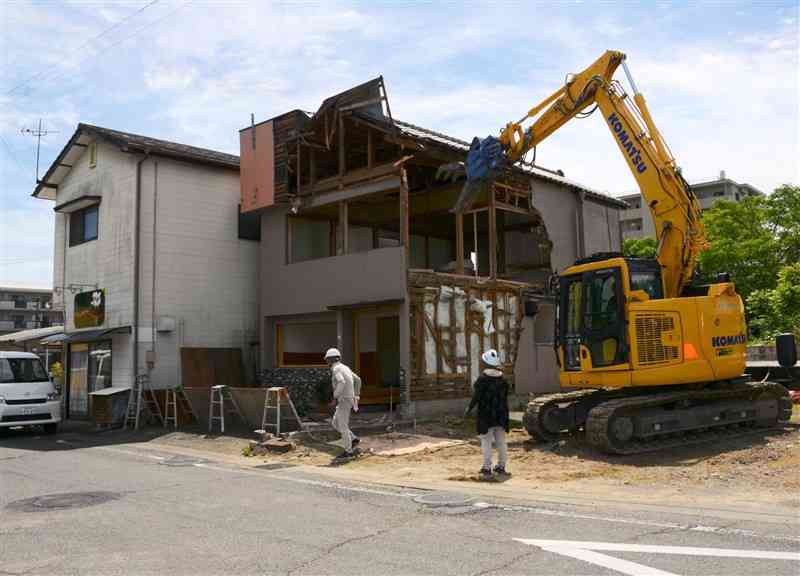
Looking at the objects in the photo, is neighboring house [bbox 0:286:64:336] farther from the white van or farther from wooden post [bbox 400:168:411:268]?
wooden post [bbox 400:168:411:268]

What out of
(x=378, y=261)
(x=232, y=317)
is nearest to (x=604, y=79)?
(x=378, y=261)

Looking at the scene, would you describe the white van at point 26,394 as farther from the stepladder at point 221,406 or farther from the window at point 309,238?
the window at point 309,238

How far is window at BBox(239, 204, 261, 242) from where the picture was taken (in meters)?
21.9

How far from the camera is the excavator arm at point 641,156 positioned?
41.1 feet

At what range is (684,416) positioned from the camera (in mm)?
11938

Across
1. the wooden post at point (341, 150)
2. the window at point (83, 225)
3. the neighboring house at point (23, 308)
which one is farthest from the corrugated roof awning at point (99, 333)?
the neighboring house at point (23, 308)

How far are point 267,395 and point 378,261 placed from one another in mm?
4600

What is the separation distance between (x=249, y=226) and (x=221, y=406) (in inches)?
301

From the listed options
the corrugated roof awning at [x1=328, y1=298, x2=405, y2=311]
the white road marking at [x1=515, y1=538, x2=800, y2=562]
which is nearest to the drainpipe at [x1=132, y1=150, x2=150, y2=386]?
the corrugated roof awning at [x1=328, y1=298, x2=405, y2=311]

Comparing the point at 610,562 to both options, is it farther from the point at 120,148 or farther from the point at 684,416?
the point at 120,148

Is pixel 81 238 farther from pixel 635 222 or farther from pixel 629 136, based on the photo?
pixel 635 222

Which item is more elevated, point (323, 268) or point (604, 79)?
point (604, 79)

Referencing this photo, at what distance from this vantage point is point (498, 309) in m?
18.8

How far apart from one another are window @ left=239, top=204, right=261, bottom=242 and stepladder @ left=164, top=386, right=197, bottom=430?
5.59 metres
